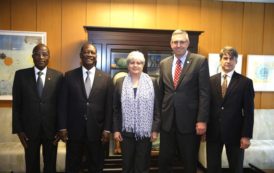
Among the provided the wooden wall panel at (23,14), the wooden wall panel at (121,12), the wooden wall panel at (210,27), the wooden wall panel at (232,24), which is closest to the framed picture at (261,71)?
the wooden wall panel at (232,24)

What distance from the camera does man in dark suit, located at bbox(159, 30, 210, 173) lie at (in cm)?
206

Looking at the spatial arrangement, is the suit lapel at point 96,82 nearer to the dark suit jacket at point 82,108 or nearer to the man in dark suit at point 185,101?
the dark suit jacket at point 82,108

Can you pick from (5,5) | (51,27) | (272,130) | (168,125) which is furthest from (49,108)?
(272,130)

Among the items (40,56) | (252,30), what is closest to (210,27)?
(252,30)

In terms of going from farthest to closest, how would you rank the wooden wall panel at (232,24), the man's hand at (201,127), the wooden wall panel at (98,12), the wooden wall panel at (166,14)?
1. the wooden wall panel at (232,24)
2. the wooden wall panel at (166,14)
3. the wooden wall panel at (98,12)
4. the man's hand at (201,127)

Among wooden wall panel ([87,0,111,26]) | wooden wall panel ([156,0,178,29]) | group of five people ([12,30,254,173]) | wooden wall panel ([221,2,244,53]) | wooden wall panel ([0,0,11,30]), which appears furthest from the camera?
wooden wall panel ([221,2,244,53])

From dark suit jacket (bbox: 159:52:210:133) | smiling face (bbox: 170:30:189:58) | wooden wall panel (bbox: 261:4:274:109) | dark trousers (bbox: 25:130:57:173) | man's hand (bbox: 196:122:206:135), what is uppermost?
wooden wall panel (bbox: 261:4:274:109)

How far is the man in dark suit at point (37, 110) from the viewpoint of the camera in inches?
85.4

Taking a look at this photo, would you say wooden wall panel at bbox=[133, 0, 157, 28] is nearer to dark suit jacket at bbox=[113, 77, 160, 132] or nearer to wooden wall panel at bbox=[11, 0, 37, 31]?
wooden wall panel at bbox=[11, 0, 37, 31]

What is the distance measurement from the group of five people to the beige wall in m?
1.36

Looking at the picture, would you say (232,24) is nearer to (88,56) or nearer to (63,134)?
(88,56)

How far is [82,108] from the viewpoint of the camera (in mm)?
2178

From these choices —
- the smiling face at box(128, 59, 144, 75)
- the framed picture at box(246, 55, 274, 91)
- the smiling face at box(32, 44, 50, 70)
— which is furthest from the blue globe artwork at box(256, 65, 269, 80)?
the smiling face at box(32, 44, 50, 70)

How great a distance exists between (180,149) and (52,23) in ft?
8.11
